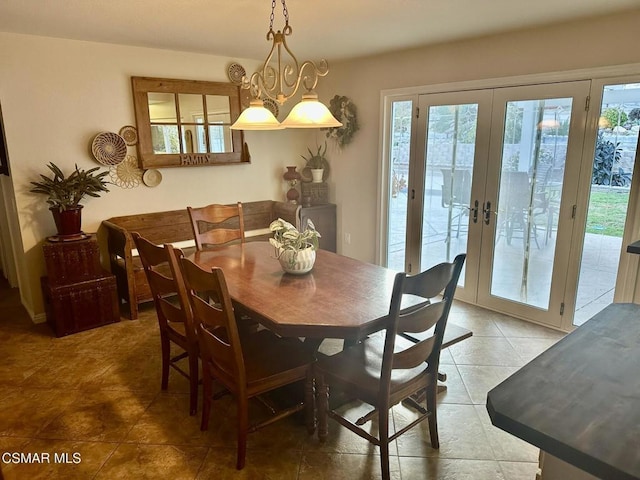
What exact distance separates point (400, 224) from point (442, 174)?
2.46 ft

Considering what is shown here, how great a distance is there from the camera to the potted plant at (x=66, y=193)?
347 cm

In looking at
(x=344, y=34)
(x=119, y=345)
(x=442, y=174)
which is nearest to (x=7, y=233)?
(x=119, y=345)

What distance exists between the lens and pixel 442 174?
13.5 feet

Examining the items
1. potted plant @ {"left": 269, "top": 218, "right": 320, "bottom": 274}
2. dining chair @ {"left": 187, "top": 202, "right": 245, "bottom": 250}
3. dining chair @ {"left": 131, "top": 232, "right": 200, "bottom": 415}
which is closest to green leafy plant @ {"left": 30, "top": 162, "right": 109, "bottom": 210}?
dining chair @ {"left": 187, "top": 202, "right": 245, "bottom": 250}

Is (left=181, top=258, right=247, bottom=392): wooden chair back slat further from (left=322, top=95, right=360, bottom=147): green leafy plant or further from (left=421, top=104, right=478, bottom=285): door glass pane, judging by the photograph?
(left=322, top=95, right=360, bottom=147): green leafy plant

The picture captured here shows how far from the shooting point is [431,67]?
3990 mm

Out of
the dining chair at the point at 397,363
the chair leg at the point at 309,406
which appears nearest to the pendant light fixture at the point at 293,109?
the dining chair at the point at 397,363

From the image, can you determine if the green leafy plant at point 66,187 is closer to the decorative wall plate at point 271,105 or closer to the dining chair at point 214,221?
the dining chair at point 214,221

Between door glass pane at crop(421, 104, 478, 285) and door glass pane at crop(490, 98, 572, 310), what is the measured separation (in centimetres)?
32

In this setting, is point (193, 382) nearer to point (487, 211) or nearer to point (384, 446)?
point (384, 446)

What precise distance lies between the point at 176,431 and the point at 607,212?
3239 mm

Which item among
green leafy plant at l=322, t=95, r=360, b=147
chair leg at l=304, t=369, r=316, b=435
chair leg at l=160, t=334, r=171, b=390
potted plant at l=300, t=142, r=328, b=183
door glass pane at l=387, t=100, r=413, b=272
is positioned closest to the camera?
chair leg at l=304, t=369, r=316, b=435

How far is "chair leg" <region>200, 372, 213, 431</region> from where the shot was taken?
2.25m

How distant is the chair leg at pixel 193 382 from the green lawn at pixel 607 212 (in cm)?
296
